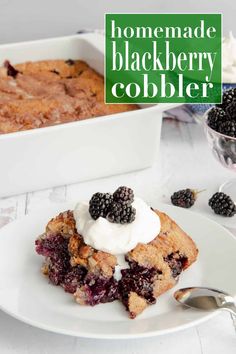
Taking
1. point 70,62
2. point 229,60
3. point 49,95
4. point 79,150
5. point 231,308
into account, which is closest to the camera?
point 231,308

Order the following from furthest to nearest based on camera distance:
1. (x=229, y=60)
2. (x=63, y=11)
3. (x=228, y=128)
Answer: (x=63, y=11) → (x=229, y=60) → (x=228, y=128)

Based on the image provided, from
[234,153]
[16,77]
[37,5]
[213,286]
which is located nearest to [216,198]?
[234,153]

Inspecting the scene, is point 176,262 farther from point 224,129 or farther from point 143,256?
point 224,129

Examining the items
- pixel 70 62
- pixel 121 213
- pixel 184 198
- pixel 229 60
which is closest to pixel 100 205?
pixel 121 213

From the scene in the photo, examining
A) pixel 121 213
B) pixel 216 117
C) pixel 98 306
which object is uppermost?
pixel 216 117

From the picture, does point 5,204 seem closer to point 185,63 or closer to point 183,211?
point 183,211

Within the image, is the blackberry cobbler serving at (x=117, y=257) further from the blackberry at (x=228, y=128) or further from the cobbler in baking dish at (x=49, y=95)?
the cobbler in baking dish at (x=49, y=95)

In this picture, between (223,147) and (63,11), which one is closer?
(223,147)

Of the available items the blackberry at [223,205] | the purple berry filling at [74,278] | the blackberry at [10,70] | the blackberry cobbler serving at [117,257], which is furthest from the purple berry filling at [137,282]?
the blackberry at [10,70]
